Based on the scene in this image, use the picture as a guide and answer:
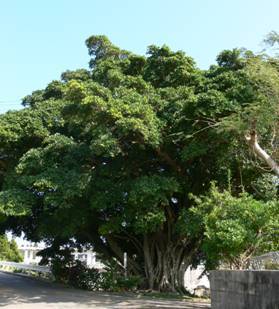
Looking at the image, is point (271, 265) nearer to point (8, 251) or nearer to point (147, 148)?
point (147, 148)

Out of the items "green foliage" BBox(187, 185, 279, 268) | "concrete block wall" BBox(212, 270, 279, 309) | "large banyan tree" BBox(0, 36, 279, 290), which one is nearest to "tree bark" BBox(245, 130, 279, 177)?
"large banyan tree" BBox(0, 36, 279, 290)

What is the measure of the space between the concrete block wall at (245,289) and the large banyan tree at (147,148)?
4463 millimetres

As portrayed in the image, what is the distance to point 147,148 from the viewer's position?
18.2 meters

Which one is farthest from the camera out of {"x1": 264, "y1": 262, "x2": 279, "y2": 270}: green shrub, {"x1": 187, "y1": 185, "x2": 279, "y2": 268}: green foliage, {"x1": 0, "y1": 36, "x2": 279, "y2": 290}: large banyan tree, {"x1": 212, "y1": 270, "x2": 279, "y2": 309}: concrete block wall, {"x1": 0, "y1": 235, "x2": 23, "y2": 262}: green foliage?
{"x1": 0, "y1": 235, "x2": 23, "y2": 262}: green foliage

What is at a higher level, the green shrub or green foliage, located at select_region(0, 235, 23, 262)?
green foliage, located at select_region(0, 235, 23, 262)

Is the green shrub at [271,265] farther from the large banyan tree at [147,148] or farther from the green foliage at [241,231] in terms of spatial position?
the large banyan tree at [147,148]

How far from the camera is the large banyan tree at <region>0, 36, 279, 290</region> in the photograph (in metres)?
15.2

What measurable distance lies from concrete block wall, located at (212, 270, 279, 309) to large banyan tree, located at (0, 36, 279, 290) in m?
4.46

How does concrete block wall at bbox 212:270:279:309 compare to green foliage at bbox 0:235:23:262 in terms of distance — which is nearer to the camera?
concrete block wall at bbox 212:270:279:309

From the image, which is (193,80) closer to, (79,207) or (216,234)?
(79,207)

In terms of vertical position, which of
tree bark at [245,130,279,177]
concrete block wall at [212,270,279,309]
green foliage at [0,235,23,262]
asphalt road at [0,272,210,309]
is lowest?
asphalt road at [0,272,210,309]

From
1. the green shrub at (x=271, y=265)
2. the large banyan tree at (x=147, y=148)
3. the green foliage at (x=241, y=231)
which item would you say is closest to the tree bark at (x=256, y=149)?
the large banyan tree at (x=147, y=148)

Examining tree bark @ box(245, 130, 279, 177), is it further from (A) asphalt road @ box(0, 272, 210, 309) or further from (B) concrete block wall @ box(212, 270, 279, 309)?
(A) asphalt road @ box(0, 272, 210, 309)

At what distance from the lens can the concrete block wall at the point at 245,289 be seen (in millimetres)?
8203
